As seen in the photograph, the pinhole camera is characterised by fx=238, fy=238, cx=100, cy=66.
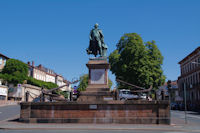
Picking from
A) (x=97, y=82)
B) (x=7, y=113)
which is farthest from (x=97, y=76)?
(x=7, y=113)

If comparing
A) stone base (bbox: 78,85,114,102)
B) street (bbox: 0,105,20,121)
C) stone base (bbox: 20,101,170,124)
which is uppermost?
stone base (bbox: 78,85,114,102)

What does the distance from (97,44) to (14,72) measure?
59.4 meters

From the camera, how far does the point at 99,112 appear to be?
50.8 ft

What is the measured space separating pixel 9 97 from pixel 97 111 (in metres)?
63.4

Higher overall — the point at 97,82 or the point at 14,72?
the point at 14,72

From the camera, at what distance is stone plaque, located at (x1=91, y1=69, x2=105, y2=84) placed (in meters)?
18.5

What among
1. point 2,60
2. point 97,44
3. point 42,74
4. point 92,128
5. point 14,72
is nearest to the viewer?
point 92,128

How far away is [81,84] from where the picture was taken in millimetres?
70875

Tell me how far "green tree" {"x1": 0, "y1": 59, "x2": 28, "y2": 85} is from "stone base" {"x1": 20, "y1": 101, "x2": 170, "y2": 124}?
59.9 m

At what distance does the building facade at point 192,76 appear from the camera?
57312 mm

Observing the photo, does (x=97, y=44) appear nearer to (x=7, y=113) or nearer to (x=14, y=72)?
(x=7, y=113)

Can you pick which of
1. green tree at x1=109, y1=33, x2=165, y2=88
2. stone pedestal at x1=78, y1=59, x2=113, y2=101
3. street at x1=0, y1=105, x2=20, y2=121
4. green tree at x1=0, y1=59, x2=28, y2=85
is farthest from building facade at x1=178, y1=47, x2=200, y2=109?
green tree at x1=0, y1=59, x2=28, y2=85

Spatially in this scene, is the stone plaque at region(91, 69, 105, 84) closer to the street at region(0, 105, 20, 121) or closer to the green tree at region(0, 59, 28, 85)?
the street at region(0, 105, 20, 121)

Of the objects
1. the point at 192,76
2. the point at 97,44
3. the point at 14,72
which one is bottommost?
the point at 192,76
